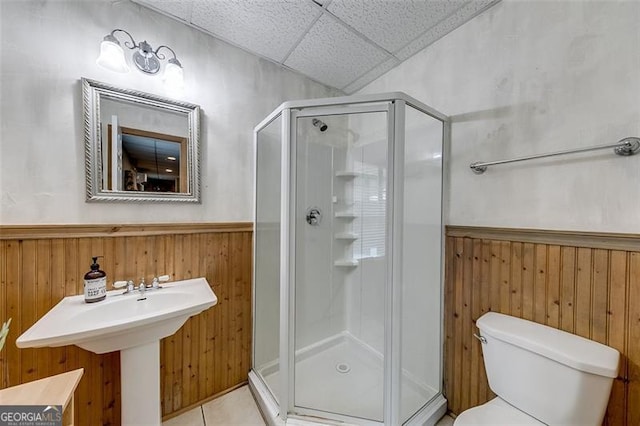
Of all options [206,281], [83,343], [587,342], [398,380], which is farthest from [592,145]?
[83,343]

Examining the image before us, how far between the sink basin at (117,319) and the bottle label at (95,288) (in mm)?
36

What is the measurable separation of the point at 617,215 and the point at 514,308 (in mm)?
574

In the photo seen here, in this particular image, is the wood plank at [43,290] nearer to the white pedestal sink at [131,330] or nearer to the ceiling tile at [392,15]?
the white pedestal sink at [131,330]

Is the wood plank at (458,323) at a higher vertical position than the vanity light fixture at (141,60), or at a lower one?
lower

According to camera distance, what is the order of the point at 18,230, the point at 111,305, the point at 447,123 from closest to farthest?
1. the point at 18,230
2. the point at 111,305
3. the point at 447,123

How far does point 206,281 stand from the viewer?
1.55 m

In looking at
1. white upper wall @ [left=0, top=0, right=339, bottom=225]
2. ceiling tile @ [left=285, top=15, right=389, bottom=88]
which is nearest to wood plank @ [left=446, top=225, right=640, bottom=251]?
ceiling tile @ [left=285, top=15, right=389, bottom=88]

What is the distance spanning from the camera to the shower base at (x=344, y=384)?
135 centimetres

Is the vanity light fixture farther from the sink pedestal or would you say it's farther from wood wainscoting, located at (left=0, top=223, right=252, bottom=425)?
the sink pedestal

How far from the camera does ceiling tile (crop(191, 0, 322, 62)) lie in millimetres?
1358

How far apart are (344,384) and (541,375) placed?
3.47 feet

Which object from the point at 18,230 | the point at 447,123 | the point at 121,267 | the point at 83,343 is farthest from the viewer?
the point at 447,123

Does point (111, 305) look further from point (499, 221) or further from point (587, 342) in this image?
point (587, 342)

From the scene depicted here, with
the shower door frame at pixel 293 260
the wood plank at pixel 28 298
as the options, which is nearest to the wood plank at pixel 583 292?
the shower door frame at pixel 293 260
